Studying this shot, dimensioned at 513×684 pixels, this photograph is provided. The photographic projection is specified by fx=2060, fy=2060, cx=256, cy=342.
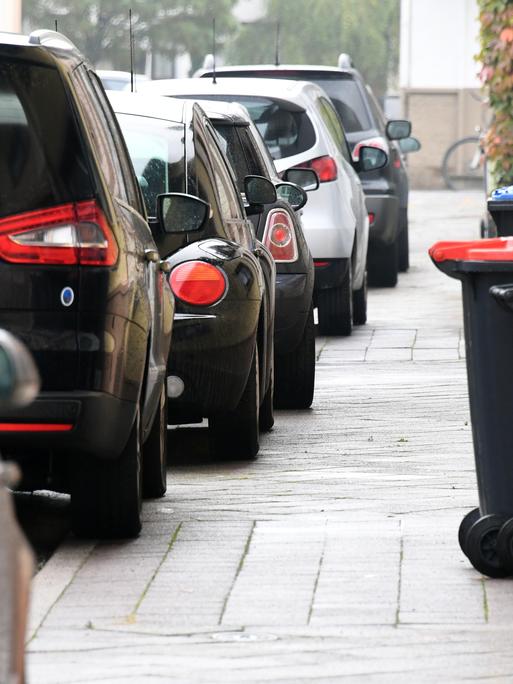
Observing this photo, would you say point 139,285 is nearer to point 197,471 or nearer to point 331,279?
point 197,471

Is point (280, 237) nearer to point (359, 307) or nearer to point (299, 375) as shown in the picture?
point (299, 375)

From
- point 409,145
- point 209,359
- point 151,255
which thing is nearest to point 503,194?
point 209,359

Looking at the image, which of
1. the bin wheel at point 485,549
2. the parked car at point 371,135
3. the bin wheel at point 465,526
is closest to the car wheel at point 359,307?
the parked car at point 371,135

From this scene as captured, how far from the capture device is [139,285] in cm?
657

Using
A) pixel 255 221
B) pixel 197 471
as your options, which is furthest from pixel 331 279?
pixel 197 471

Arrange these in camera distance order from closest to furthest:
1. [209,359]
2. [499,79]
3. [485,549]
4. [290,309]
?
[485,549] → [209,359] → [290,309] → [499,79]

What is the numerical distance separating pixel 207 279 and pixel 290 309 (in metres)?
2.30

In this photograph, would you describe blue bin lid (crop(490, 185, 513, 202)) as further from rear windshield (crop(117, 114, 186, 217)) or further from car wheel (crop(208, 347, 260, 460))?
rear windshield (crop(117, 114, 186, 217))

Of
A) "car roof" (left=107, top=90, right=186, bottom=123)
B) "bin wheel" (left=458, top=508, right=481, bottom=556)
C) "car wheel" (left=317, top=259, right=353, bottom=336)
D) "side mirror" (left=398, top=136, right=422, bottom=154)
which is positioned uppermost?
"car roof" (left=107, top=90, right=186, bottom=123)

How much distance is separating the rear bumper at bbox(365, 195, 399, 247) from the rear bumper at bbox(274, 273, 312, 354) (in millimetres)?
6458

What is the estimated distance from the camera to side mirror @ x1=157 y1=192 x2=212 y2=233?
24.5 feet

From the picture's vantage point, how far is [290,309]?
10.5 metres

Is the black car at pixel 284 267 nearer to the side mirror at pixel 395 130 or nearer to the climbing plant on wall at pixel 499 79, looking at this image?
the climbing plant on wall at pixel 499 79

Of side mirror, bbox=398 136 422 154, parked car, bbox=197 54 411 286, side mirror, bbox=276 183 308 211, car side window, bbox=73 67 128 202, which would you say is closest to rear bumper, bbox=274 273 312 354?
side mirror, bbox=276 183 308 211
